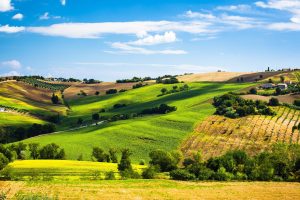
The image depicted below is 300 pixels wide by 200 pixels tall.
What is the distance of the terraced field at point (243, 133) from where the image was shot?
12181 cm

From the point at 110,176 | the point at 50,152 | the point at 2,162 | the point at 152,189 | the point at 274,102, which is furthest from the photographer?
the point at 274,102

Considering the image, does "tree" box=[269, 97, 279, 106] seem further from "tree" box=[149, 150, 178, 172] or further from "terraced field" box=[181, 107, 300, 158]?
"tree" box=[149, 150, 178, 172]

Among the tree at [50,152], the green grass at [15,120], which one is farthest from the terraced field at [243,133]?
the green grass at [15,120]

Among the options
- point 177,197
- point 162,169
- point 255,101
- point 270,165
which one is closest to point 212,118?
point 255,101

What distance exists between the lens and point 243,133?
133500 millimetres

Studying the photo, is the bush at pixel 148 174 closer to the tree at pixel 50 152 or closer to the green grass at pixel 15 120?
the tree at pixel 50 152

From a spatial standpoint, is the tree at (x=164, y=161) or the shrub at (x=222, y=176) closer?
the shrub at (x=222, y=176)

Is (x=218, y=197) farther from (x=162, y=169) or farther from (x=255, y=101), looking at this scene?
(x=255, y=101)

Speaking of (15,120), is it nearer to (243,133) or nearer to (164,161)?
(164,161)

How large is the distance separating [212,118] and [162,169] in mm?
56356

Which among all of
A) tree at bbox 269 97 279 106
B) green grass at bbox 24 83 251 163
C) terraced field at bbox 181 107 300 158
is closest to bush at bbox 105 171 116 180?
green grass at bbox 24 83 251 163

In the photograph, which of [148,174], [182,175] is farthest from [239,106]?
[148,174]

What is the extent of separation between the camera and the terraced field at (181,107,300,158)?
400 feet

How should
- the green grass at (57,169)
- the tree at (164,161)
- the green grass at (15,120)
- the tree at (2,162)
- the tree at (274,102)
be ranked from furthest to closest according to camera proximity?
the green grass at (15,120) → the tree at (274,102) → the tree at (164,161) → the tree at (2,162) → the green grass at (57,169)
